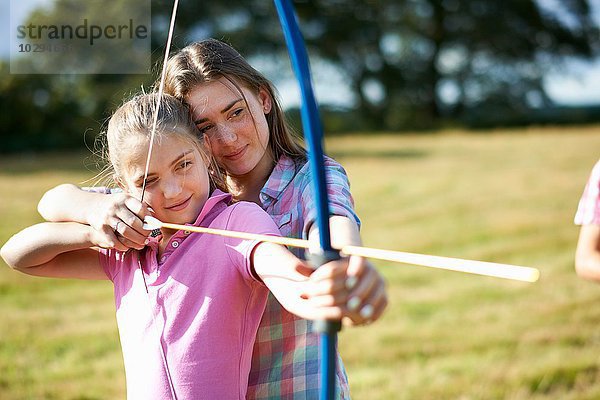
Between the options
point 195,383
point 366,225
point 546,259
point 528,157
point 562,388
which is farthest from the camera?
point 528,157

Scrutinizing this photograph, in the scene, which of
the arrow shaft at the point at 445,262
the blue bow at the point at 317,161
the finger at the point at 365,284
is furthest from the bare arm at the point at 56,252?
the finger at the point at 365,284

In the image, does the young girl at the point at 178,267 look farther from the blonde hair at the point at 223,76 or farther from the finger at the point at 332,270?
the finger at the point at 332,270

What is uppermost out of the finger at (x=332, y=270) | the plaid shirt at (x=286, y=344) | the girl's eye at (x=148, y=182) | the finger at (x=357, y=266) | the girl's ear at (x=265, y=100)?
the girl's ear at (x=265, y=100)

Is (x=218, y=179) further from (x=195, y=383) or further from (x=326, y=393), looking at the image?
(x=326, y=393)

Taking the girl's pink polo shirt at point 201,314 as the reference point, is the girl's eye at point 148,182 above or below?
above

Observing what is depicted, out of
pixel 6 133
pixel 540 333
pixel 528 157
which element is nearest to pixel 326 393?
pixel 540 333

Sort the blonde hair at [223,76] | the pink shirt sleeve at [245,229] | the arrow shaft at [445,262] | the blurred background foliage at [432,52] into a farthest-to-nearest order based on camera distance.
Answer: the blurred background foliage at [432,52]
the blonde hair at [223,76]
the pink shirt sleeve at [245,229]
the arrow shaft at [445,262]

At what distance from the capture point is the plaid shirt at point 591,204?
1760 mm

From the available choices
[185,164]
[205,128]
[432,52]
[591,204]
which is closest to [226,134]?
Answer: [205,128]

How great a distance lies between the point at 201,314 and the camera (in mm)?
1440

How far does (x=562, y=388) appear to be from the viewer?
3.55m

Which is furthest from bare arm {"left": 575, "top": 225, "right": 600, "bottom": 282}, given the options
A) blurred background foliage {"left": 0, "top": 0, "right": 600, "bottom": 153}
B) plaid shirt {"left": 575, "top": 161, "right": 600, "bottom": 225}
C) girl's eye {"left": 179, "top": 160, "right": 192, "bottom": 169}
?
blurred background foliage {"left": 0, "top": 0, "right": 600, "bottom": 153}

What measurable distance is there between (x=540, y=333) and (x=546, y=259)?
1.47m

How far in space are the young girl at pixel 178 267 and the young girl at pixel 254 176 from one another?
7cm
